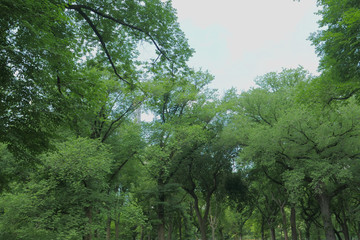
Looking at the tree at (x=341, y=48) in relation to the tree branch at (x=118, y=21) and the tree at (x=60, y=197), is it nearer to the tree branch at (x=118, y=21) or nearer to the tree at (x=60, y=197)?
the tree branch at (x=118, y=21)

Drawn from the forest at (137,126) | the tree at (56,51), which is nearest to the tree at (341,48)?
the forest at (137,126)

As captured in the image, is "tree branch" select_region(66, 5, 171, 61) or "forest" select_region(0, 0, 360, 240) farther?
"tree branch" select_region(66, 5, 171, 61)

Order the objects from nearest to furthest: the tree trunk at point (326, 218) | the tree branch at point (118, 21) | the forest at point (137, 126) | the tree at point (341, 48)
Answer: the forest at point (137, 126), the tree branch at point (118, 21), the tree at point (341, 48), the tree trunk at point (326, 218)

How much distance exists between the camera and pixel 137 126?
2295 cm

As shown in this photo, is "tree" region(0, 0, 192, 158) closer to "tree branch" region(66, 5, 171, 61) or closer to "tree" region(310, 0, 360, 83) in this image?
"tree branch" region(66, 5, 171, 61)

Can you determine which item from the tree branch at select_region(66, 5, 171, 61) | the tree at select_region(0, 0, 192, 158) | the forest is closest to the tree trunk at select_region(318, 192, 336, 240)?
the forest

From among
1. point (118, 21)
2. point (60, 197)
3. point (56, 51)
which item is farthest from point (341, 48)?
point (60, 197)

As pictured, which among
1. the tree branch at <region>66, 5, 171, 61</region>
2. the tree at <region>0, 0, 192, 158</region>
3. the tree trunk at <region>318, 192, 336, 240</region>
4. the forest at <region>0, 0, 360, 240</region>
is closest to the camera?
the tree at <region>0, 0, 192, 158</region>

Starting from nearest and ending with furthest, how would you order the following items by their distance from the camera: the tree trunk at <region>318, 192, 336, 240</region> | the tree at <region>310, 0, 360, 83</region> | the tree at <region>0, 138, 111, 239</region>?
the tree at <region>310, 0, 360, 83</region>
the tree at <region>0, 138, 111, 239</region>
the tree trunk at <region>318, 192, 336, 240</region>

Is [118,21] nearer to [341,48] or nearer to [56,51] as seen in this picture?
[56,51]

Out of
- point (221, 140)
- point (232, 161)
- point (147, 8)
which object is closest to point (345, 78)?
point (147, 8)

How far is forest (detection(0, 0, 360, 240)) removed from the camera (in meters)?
5.74

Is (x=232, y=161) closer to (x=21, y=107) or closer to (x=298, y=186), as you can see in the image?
(x=298, y=186)

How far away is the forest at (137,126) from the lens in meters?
5.74
